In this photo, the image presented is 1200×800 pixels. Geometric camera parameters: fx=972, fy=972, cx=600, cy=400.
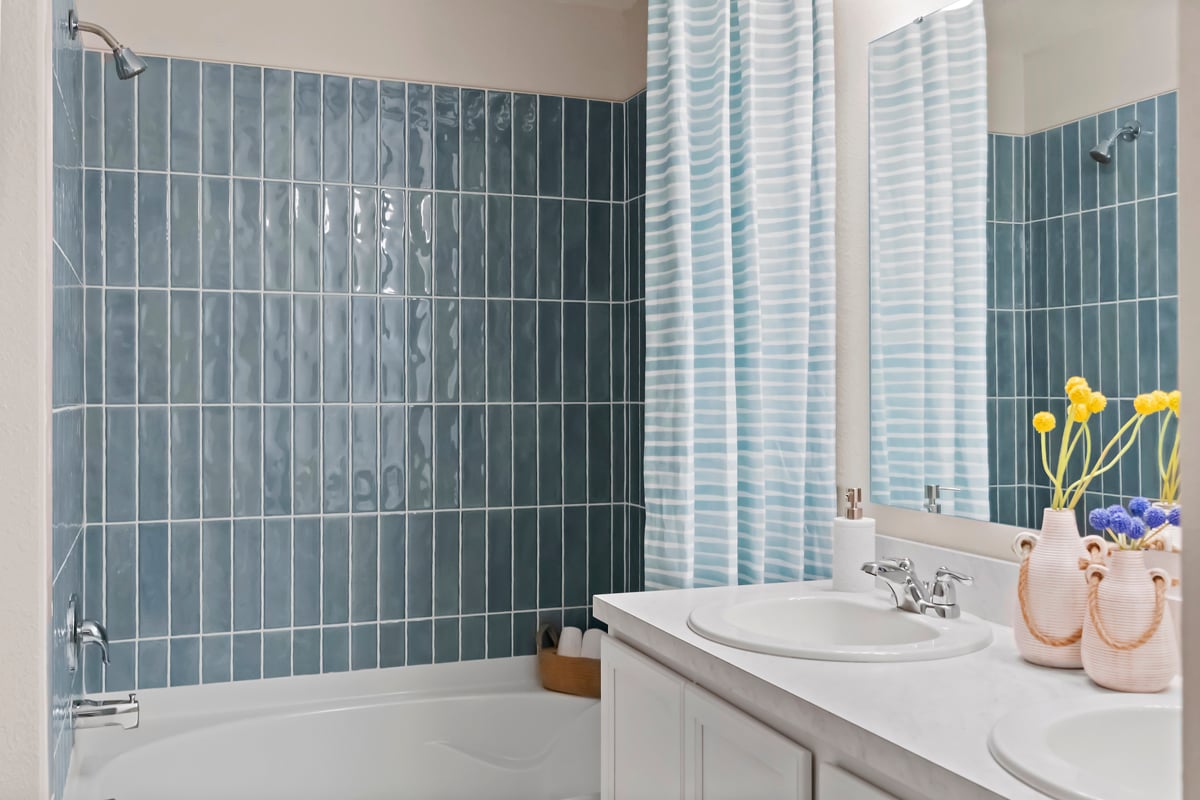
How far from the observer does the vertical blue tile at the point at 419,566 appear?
105 inches

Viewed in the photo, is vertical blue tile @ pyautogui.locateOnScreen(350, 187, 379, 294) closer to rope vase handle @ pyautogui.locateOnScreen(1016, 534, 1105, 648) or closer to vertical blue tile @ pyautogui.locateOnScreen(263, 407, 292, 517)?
vertical blue tile @ pyautogui.locateOnScreen(263, 407, 292, 517)

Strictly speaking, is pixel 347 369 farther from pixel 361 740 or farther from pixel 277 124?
pixel 361 740

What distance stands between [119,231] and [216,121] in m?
0.37

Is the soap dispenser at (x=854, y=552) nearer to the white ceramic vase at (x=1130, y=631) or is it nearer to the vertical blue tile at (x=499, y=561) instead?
the white ceramic vase at (x=1130, y=631)

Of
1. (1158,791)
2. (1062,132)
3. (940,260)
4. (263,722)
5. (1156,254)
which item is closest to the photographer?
(1158,791)

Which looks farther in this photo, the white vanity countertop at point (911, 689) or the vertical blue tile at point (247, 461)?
the vertical blue tile at point (247, 461)

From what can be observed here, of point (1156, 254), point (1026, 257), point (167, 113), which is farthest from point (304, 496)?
point (1156, 254)

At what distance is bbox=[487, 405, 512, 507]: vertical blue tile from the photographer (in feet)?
9.07

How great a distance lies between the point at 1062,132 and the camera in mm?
1531

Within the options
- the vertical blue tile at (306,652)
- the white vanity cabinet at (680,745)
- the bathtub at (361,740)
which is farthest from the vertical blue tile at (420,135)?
the white vanity cabinet at (680,745)

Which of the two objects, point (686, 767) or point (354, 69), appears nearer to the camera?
point (686, 767)

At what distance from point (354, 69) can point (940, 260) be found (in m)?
1.66

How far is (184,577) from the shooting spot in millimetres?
2477

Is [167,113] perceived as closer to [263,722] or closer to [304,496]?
[304,496]
